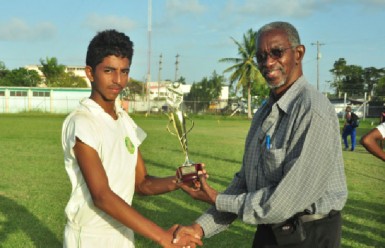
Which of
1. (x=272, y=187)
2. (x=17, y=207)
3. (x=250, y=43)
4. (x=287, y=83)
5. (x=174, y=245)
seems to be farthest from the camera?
(x=250, y=43)

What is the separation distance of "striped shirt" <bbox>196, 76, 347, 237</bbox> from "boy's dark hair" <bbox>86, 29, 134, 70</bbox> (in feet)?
2.99

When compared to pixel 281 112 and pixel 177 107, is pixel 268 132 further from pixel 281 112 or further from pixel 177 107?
pixel 177 107

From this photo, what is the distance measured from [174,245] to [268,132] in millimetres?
869

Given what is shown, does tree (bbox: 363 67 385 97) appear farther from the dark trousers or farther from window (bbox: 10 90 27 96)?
the dark trousers

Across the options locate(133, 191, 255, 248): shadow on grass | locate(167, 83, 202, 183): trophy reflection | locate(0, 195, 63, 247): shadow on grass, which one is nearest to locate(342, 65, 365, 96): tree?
locate(133, 191, 255, 248): shadow on grass

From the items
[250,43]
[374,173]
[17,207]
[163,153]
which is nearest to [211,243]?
[17,207]

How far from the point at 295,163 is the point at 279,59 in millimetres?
602

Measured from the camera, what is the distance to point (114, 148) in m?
2.67

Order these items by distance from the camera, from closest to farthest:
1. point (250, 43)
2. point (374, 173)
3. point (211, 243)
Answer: point (211, 243), point (374, 173), point (250, 43)

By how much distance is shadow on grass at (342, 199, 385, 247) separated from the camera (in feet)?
21.2

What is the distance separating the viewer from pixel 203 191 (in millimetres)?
2928

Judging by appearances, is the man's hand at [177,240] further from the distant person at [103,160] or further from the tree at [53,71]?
the tree at [53,71]

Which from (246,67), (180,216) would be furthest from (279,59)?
(246,67)

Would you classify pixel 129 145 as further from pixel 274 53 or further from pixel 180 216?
pixel 180 216
